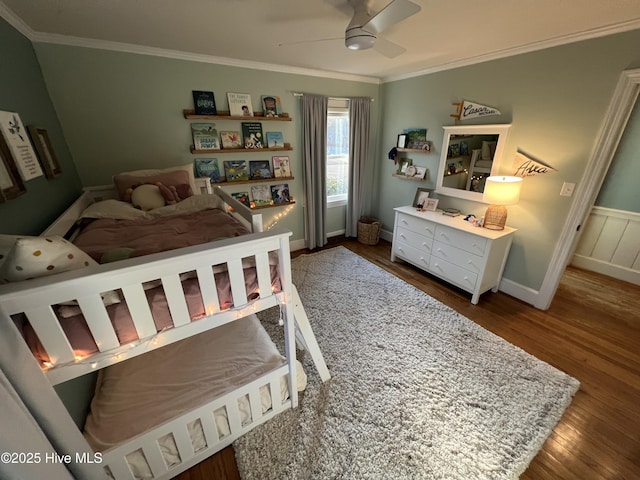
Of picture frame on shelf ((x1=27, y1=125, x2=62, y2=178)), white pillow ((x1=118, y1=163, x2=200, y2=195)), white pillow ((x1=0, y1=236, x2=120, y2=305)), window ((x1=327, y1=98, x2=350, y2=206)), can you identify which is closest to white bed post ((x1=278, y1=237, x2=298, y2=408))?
white pillow ((x1=0, y1=236, x2=120, y2=305))

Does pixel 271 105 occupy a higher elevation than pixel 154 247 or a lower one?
higher

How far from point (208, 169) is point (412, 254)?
2.51m

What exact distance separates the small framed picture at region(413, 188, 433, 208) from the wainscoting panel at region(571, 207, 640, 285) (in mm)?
1861

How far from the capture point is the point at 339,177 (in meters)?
3.74

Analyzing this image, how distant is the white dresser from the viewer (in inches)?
93.1

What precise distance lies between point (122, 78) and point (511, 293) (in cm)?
419

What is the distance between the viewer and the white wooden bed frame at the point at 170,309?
2.51 feet

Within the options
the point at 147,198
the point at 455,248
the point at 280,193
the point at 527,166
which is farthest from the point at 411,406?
the point at 280,193

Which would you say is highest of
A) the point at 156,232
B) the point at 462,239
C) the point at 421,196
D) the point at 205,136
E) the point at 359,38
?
the point at 359,38

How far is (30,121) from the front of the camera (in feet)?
5.48

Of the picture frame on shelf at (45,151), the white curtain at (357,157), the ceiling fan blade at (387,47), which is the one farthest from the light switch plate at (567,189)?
the picture frame on shelf at (45,151)

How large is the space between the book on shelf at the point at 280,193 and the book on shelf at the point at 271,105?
0.82 m

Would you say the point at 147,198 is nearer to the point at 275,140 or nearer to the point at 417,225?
the point at 275,140

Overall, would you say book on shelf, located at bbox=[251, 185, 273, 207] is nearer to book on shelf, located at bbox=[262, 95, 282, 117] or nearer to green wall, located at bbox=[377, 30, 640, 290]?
book on shelf, located at bbox=[262, 95, 282, 117]
